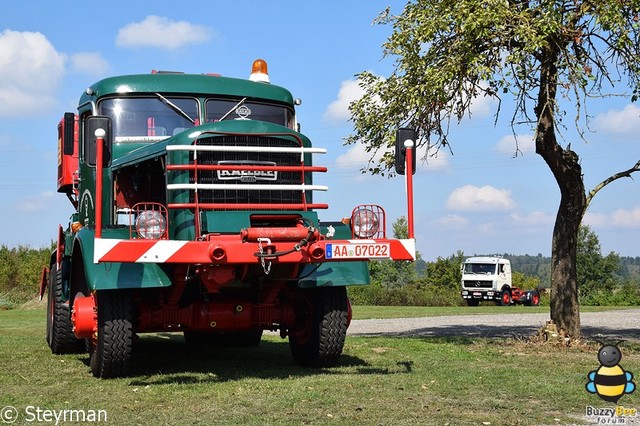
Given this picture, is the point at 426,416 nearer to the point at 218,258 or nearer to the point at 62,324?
the point at 218,258

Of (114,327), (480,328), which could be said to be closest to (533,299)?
(480,328)

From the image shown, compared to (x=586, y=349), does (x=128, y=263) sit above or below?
above

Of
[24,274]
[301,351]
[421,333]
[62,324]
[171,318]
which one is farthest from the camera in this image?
[24,274]

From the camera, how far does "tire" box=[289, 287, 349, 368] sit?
9102mm

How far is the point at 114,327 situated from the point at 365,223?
2.70 m

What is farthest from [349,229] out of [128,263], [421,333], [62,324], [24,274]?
[24,274]

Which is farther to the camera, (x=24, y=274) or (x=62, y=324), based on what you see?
(x=24, y=274)

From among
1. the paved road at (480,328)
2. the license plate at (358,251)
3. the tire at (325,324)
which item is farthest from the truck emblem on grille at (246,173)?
the paved road at (480,328)

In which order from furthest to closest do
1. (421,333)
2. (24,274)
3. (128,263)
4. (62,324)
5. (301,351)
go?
1. (24,274)
2. (421,333)
3. (62,324)
4. (301,351)
5. (128,263)

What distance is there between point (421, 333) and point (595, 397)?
28.5ft

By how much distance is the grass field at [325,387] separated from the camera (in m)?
6.61

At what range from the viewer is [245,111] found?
400 inches

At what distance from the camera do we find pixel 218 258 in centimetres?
749

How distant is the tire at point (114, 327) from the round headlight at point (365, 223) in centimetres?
240
